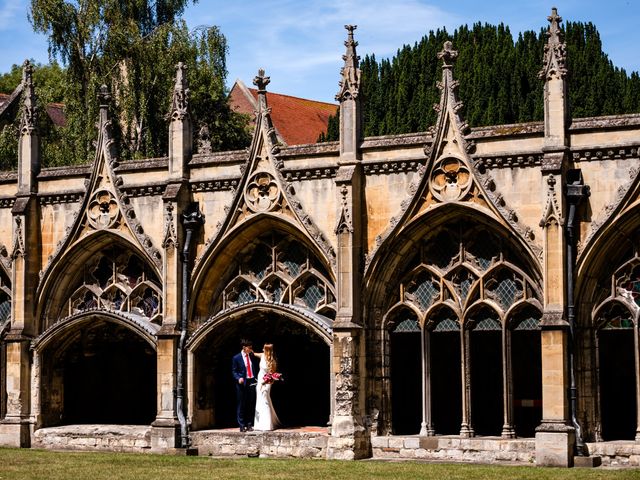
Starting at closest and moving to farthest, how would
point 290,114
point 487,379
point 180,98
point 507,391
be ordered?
1. point 507,391
2. point 180,98
3. point 487,379
4. point 290,114

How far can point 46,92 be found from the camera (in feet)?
137

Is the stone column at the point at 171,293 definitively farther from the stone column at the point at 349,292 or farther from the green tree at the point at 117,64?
the green tree at the point at 117,64

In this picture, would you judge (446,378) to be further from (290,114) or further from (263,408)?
(290,114)

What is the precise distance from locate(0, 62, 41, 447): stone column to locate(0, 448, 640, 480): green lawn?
11.7ft

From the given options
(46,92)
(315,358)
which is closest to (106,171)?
(315,358)

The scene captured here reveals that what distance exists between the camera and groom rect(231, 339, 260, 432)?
26.1 metres

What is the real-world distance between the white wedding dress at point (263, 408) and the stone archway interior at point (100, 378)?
353 cm

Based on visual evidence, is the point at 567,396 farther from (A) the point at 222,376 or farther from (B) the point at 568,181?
(A) the point at 222,376

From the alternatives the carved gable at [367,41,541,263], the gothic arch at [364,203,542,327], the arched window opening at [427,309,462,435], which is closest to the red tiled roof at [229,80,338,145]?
the arched window opening at [427,309,462,435]

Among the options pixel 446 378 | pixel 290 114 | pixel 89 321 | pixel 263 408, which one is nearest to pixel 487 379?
pixel 446 378

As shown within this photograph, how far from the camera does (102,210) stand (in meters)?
27.7

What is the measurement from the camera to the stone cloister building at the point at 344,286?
75.5 feet

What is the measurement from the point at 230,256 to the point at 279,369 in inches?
135

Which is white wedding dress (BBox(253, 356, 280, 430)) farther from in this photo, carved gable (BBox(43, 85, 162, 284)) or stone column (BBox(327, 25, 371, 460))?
carved gable (BBox(43, 85, 162, 284))
